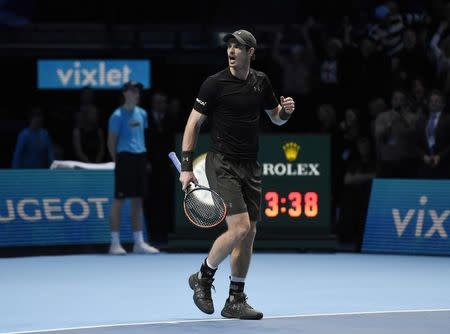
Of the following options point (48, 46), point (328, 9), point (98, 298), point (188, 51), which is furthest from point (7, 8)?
point (98, 298)

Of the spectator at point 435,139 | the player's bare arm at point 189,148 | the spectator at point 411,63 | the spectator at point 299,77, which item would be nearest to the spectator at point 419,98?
the spectator at point 435,139

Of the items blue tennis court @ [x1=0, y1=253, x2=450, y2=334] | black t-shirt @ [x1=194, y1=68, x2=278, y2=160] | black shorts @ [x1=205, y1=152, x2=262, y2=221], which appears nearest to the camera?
blue tennis court @ [x1=0, y1=253, x2=450, y2=334]

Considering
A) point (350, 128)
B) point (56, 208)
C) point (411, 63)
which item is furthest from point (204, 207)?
point (411, 63)

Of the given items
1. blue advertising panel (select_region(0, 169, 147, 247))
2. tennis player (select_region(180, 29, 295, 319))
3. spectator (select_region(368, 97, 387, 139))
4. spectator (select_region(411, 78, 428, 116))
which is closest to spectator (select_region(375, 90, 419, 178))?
spectator (select_region(411, 78, 428, 116))

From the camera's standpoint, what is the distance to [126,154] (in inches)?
585

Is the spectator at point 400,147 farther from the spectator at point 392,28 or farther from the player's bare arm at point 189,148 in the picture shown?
the player's bare arm at point 189,148

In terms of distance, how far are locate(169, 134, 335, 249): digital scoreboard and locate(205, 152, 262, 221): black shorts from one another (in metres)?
5.55

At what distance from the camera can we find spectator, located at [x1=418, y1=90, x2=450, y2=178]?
51.2 ft

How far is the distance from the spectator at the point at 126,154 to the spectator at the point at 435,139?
144 inches

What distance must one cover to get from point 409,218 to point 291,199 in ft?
4.76

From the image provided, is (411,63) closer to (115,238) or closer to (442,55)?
(442,55)

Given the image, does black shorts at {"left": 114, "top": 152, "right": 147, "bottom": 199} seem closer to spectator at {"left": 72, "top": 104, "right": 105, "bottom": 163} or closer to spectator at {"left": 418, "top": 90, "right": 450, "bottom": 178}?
spectator at {"left": 72, "top": 104, "right": 105, "bottom": 163}

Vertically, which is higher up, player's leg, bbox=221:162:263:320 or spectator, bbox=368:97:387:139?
spectator, bbox=368:97:387:139

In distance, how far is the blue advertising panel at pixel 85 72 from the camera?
65.5ft
